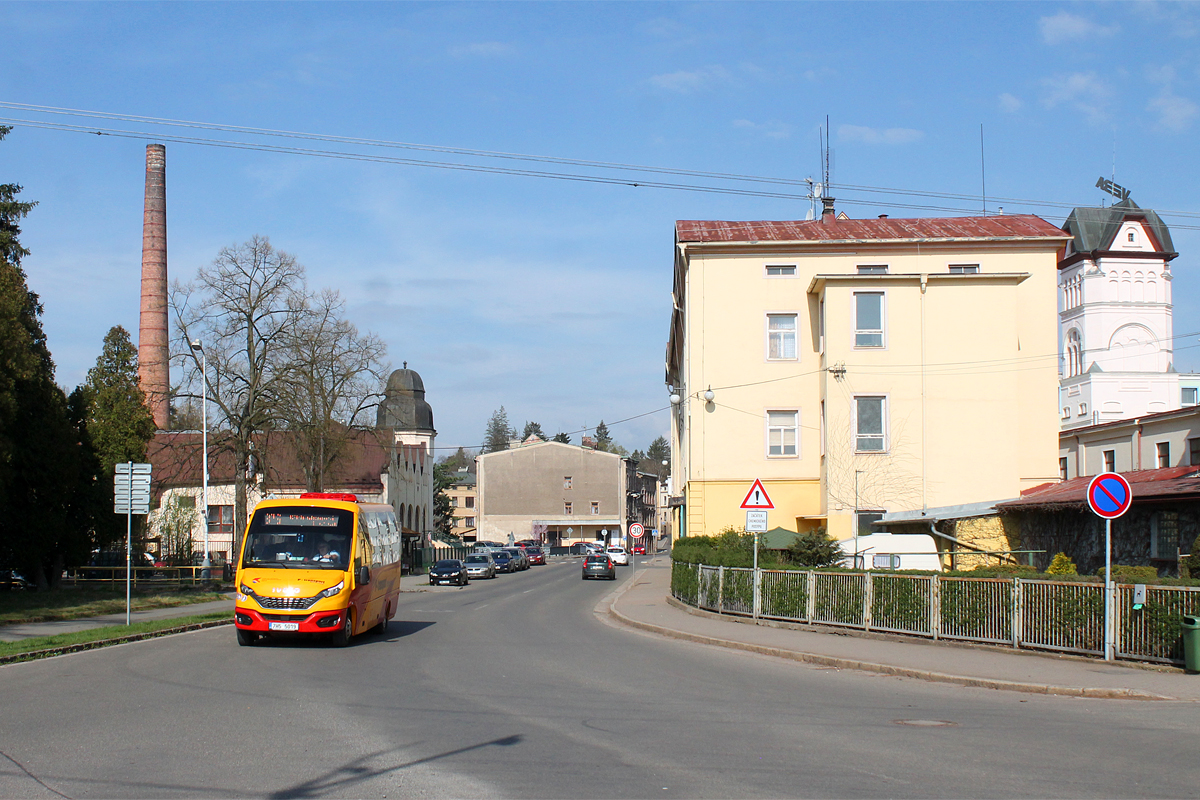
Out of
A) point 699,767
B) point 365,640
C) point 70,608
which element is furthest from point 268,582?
point 70,608

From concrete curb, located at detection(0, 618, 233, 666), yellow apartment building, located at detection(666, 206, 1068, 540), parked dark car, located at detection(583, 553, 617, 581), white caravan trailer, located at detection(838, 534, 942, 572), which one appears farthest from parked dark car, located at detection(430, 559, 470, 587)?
concrete curb, located at detection(0, 618, 233, 666)

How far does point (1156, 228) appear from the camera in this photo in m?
101

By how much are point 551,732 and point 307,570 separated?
9.47 metres

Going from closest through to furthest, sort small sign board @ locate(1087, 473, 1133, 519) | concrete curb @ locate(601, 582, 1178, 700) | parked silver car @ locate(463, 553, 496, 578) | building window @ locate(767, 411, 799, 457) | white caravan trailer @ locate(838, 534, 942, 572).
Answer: concrete curb @ locate(601, 582, 1178, 700)
small sign board @ locate(1087, 473, 1133, 519)
white caravan trailer @ locate(838, 534, 942, 572)
building window @ locate(767, 411, 799, 457)
parked silver car @ locate(463, 553, 496, 578)

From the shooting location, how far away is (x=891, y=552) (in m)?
28.1

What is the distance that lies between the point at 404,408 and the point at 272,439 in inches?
878

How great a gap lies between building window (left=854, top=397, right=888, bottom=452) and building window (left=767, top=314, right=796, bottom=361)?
3349 mm

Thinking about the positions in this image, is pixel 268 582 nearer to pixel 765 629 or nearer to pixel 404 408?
pixel 765 629

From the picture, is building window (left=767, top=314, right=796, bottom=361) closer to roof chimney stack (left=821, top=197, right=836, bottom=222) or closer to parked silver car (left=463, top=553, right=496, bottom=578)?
roof chimney stack (left=821, top=197, right=836, bottom=222)

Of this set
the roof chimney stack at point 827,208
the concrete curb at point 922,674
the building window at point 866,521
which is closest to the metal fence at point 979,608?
the concrete curb at point 922,674

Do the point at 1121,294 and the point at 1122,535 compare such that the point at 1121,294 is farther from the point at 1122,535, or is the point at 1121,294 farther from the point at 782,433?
the point at 1122,535

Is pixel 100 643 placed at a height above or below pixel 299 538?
below

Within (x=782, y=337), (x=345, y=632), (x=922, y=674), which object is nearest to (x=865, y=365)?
(x=782, y=337)

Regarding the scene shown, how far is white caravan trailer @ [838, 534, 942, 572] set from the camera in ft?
90.1
